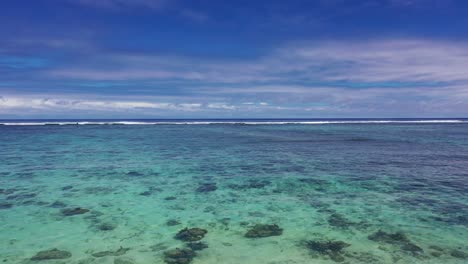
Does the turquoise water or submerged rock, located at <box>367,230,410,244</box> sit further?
submerged rock, located at <box>367,230,410,244</box>

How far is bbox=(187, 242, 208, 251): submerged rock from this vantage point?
9.58 m

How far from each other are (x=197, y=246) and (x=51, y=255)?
4071 mm

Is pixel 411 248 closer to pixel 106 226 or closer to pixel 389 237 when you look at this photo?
pixel 389 237

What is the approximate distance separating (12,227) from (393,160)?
25.2 m

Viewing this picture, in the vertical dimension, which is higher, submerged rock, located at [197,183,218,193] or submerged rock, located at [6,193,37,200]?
submerged rock, located at [6,193,37,200]

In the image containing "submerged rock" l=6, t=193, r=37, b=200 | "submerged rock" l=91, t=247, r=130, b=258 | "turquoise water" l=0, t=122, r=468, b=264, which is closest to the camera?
"submerged rock" l=91, t=247, r=130, b=258

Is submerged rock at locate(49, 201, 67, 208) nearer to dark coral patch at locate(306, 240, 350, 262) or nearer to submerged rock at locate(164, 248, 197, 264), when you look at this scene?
submerged rock at locate(164, 248, 197, 264)

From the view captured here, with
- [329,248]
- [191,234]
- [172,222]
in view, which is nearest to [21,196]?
[172,222]

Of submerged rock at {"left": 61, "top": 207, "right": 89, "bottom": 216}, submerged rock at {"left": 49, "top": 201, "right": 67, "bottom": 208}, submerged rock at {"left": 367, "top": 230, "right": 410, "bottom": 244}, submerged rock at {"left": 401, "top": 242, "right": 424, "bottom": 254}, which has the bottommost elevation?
submerged rock at {"left": 401, "top": 242, "right": 424, "bottom": 254}

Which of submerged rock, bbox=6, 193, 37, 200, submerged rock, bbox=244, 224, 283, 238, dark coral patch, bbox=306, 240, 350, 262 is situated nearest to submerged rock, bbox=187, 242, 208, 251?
submerged rock, bbox=244, 224, 283, 238

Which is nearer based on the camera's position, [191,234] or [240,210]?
[191,234]

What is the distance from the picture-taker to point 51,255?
29.8 ft

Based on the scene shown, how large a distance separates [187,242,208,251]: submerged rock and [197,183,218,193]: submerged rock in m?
6.57

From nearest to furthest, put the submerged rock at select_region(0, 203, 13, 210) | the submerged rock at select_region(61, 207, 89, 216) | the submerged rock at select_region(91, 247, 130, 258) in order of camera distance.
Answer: the submerged rock at select_region(91, 247, 130, 258)
the submerged rock at select_region(61, 207, 89, 216)
the submerged rock at select_region(0, 203, 13, 210)
